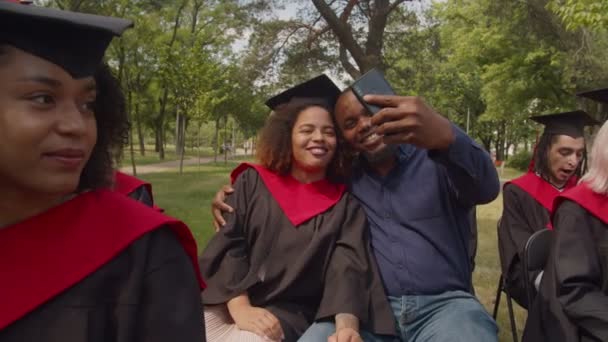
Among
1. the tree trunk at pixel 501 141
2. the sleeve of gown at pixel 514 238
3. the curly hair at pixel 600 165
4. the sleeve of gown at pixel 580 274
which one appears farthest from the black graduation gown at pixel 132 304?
the tree trunk at pixel 501 141

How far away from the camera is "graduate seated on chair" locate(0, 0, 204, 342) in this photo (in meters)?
1.18

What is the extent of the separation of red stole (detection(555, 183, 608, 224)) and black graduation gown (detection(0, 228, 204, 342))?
1.86 meters

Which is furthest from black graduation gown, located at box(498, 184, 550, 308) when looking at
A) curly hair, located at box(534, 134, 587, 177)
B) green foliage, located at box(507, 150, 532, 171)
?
green foliage, located at box(507, 150, 532, 171)

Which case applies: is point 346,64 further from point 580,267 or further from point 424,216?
point 580,267

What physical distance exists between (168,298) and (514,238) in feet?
10.3

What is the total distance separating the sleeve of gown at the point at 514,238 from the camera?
11.9 ft

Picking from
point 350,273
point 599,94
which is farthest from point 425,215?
point 599,94

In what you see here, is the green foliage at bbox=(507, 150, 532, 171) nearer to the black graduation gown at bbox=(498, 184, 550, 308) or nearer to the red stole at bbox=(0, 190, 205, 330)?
the black graduation gown at bbox=(498, 184, 550, 308)

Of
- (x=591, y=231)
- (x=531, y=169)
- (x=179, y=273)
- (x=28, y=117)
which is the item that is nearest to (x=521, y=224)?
(x=531, y=169)

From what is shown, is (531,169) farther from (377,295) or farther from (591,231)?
(377,295)

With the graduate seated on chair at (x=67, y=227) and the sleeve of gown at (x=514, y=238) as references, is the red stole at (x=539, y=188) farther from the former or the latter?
the graduate seated on chair at (x=67, y=227)

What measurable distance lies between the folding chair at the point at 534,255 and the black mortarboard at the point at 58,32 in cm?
267

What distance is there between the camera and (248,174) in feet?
8.82

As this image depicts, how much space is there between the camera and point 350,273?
2.29 meters
